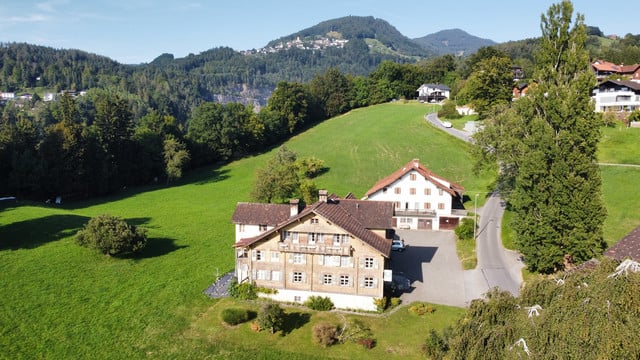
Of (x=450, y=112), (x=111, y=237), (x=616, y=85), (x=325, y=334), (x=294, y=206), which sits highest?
(x=616, y=85)

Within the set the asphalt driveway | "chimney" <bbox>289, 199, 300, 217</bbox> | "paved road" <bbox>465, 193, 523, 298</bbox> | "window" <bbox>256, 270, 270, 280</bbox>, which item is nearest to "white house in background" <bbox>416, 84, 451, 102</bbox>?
"paved road" <bbox>465, 193, 523, 298</bbox>

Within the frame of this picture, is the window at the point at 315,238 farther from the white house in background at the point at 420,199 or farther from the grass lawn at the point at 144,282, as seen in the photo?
the white house in background at the point at 420,199

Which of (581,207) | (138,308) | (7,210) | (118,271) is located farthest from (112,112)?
(581,207)

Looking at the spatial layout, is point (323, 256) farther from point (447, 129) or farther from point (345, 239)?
point (447, 129)

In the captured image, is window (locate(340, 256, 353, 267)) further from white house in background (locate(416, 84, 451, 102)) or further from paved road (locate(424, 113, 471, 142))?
white house in background (locate(416, 84, 451, 102))

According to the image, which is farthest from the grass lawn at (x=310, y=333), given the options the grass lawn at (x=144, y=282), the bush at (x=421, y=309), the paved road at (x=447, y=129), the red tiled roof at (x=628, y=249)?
the paved road at (x=447, y=129)

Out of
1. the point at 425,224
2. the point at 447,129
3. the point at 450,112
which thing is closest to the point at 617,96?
the point at 447,129
